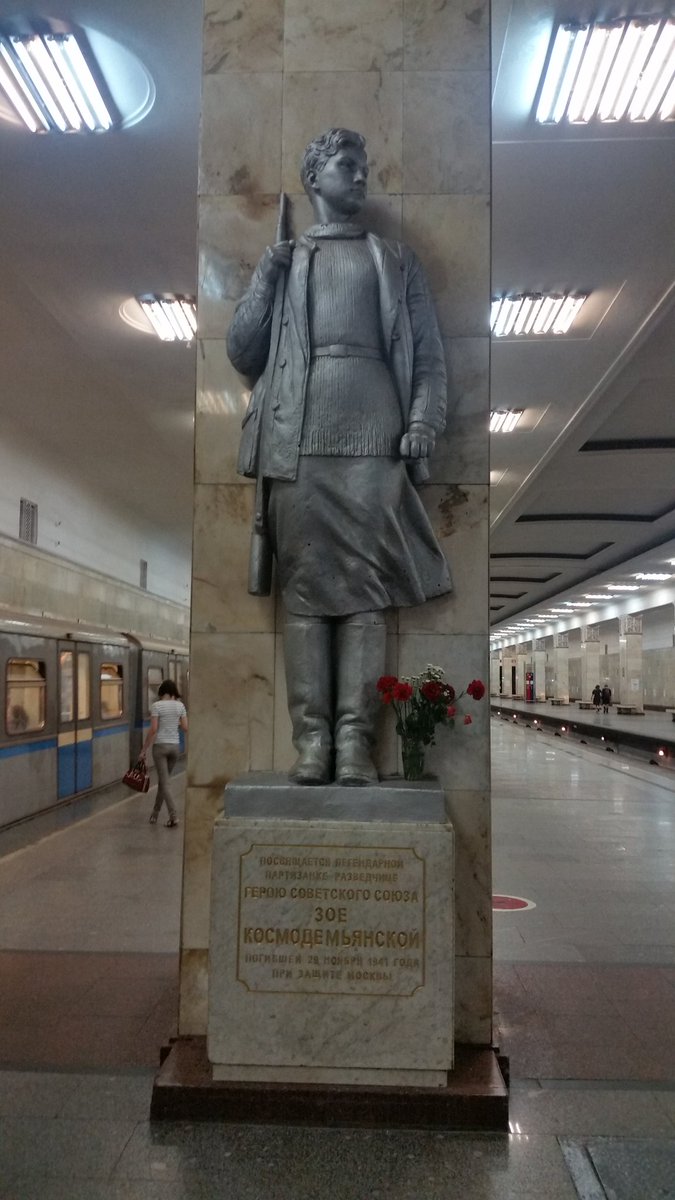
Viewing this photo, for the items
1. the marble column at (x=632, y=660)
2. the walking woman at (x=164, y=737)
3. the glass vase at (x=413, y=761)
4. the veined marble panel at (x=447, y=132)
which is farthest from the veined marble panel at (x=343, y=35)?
the marble column at (x=632, y=660)

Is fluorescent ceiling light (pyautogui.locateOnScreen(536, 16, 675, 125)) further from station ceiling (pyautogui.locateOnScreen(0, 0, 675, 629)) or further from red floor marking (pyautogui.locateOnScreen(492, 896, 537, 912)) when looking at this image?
red floor marking (pyautogui.locateOnScreen(492, 896, 537, 912))

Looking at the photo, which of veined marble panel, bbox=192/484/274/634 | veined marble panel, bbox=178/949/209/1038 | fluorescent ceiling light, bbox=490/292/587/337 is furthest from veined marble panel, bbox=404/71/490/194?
fluorescent ceiling light, bbox=490/292/587/337

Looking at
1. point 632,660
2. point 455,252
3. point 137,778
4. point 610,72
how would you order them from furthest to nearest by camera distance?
point 632,660 < point 137,778 < point 610,72 < point 455,252

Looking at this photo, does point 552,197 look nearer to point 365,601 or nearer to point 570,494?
point 365,601

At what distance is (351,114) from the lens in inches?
160

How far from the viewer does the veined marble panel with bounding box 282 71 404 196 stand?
13.3 feet

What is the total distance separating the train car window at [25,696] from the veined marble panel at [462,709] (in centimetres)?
746

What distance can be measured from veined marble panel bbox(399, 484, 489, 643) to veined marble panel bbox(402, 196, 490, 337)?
74cm

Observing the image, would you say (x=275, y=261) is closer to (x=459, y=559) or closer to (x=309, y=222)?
(x=309, y=222)

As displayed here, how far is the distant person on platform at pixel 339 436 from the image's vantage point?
362 cm

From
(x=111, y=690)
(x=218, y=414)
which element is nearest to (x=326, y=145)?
(x=218, y=414)

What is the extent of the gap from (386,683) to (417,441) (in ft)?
3.18

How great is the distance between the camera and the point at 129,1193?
2734mm

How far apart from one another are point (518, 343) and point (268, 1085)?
8.39 m
